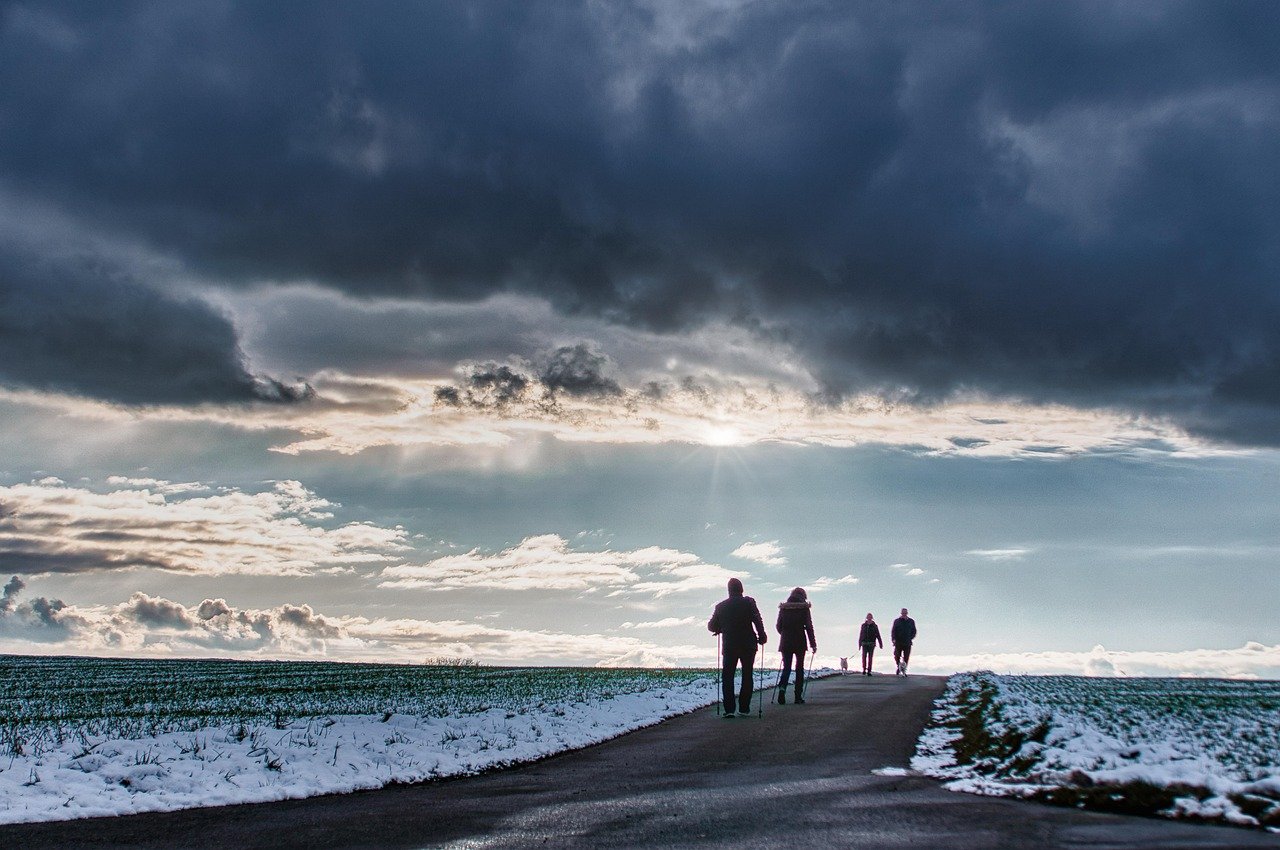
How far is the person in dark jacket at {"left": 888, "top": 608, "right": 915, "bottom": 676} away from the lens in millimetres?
33844

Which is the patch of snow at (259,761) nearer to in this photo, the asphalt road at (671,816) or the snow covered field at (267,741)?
the snow covered field at (267,741)

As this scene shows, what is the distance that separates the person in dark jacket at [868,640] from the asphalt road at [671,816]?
2160 cm

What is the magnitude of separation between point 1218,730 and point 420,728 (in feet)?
36.5

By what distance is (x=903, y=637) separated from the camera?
3388 cm

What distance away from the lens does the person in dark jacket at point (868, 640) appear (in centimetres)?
3400

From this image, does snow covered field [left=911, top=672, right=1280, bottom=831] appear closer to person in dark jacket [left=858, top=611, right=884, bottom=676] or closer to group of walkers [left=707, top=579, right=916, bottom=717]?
group of walkers [left=707, top=579, right=916, bottom=717]

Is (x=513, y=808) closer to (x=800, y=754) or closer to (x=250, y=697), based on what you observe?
(x=800, y=754)

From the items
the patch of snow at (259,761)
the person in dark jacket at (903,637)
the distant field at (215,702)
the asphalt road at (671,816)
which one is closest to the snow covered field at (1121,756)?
the asphalt road at (671,816)

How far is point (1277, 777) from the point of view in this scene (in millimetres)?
7637

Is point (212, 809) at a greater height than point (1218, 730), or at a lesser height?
lesser

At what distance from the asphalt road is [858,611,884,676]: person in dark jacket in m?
21.6

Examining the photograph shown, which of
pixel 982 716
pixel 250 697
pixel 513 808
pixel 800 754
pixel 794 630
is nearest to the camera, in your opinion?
pixel 513 808

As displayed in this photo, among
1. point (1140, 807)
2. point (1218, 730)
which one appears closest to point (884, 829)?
point (1140, 807)

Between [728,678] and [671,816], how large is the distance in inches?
434
